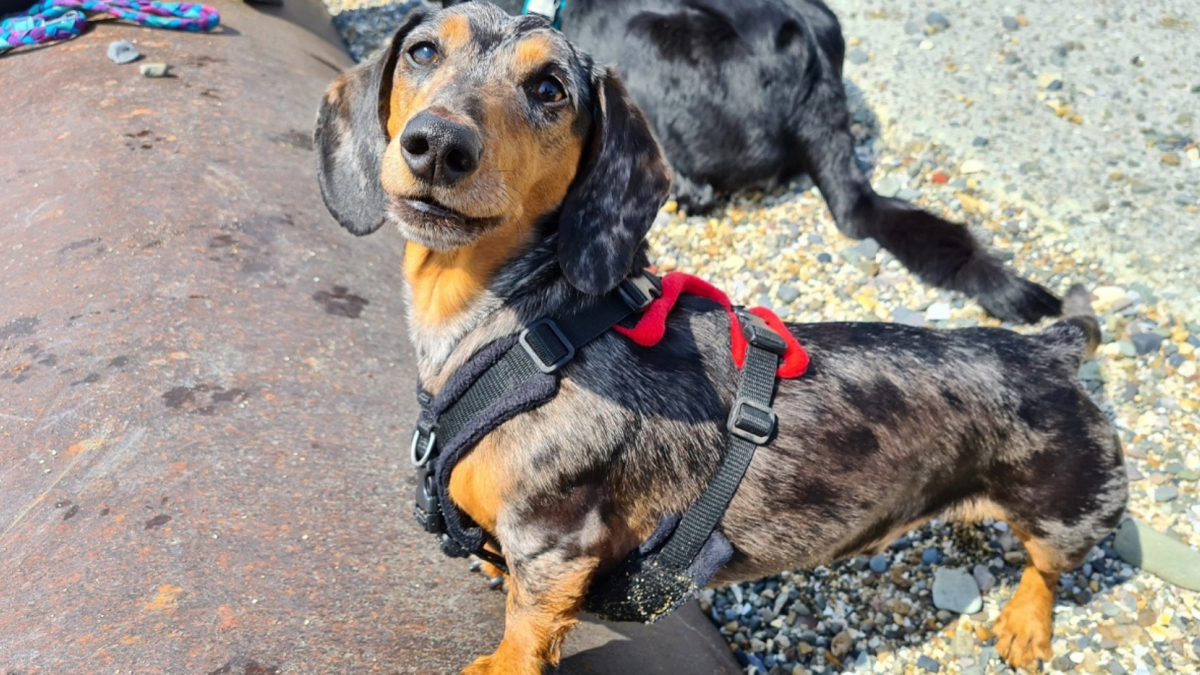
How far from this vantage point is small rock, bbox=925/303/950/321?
14.1 feet

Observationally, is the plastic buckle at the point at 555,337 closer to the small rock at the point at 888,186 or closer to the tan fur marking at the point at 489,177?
the tan fur marking at the point at 489,177

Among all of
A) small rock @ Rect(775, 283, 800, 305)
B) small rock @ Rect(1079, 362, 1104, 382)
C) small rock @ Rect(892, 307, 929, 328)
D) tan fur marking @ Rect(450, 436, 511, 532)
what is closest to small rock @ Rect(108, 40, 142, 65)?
tan fur marking @ Rect(450, 436, 511, 532)

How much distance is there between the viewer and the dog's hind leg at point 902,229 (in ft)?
13.1

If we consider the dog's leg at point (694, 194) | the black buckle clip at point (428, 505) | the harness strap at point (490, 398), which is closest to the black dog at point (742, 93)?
the dog's leg at point (694, 194)

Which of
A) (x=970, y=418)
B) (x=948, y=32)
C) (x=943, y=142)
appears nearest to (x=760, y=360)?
(x=970, y=418)

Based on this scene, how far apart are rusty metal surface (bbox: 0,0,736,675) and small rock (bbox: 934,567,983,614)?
1059 mm

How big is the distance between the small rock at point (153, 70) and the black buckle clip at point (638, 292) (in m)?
2.42

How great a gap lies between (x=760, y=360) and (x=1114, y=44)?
452 centimetres

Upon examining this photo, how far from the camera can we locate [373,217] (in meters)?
2.52

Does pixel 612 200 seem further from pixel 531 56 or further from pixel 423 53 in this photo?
pixel 423 53

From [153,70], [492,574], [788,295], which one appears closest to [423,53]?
[492,574]

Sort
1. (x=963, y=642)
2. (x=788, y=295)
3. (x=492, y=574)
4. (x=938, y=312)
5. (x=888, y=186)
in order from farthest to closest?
(x=888, y=186)
(x=788, y=295)
(x=938, y=312)
(x=963, y=642)
(x=492, y=574)

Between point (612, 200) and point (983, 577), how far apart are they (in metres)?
2.26

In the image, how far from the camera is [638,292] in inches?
96.5
